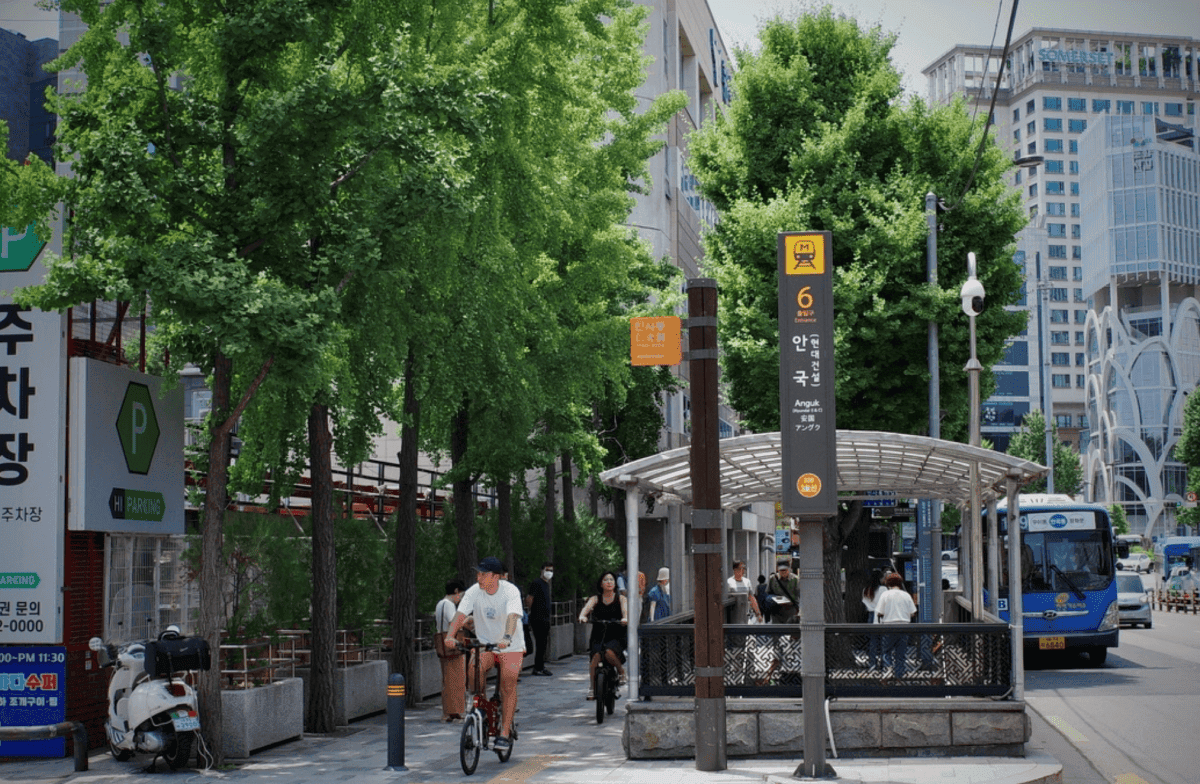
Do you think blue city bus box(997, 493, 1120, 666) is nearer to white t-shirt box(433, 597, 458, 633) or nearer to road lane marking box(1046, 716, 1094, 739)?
road lane marking box(1046, 716, 1094, 739)

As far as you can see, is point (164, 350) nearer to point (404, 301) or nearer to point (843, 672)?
point (404, 301)

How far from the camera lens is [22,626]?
13883mm

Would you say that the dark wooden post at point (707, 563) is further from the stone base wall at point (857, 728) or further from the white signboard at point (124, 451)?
the white signboard at point (124, 451)

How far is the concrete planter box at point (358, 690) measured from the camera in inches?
670

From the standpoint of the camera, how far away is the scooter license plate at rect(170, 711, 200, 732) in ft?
41.7

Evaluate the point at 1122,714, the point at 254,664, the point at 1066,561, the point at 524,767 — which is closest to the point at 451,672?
the point at 254,664

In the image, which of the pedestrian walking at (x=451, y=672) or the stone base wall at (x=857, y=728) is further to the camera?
the pedestrian walking at (x=451, y=672)

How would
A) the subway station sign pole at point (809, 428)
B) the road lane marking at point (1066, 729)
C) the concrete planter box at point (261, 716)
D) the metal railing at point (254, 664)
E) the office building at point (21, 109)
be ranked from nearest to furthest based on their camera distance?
the subway station sign pole at point (809, 428)
the concrete planter box at point (261, 716)
the metal railing at point (254, 664)
the road lane marking at point (1066, 729)
the office building at point (21, 109)

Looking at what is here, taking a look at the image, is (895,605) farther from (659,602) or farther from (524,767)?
(524,767)

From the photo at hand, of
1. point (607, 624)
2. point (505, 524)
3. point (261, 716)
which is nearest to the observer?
point (261, 716)

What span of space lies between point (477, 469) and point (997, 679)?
11.2 meters

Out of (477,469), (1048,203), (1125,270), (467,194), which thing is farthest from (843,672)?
(1048,203)

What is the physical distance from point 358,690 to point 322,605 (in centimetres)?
232

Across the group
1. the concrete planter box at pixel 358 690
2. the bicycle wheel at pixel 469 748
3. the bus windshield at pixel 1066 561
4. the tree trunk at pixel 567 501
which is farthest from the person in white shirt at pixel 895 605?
the tree trunk at pixel 567 501
